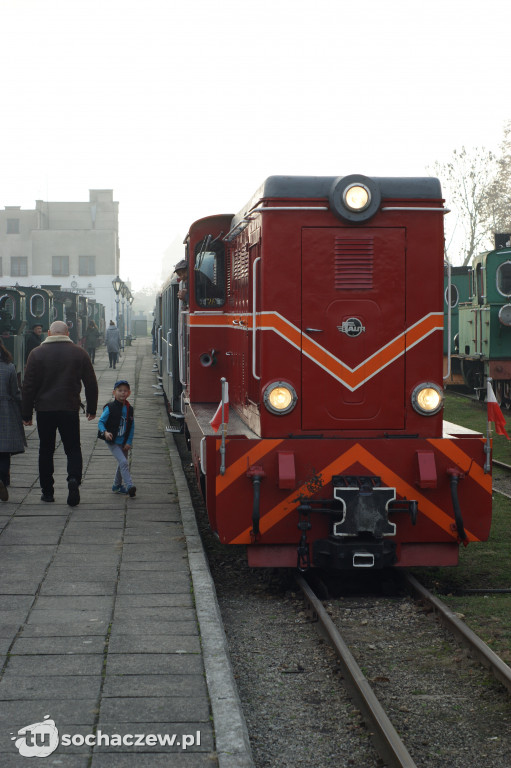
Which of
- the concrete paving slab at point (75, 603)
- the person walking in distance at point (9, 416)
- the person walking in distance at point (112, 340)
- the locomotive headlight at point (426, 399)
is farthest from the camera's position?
the person walking in distance at point (112, 340)

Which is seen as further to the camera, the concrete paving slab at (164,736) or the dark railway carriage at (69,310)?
the dark railway carriage at (69,310)

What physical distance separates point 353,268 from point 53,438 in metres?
4.00

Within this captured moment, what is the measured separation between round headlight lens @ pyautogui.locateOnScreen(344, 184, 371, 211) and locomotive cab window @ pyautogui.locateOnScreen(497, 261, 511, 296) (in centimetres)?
1338

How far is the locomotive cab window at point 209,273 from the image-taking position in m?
9.51

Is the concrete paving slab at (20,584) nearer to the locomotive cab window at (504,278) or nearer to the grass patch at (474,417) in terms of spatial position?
the grass patch at (474,417)

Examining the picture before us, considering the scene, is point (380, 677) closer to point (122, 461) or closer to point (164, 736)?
point (164, 736)

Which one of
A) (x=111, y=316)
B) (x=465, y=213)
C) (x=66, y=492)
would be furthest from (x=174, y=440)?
(x=111, y=316)

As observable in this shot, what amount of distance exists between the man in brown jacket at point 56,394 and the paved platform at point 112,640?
468mm

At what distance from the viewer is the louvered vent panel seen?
712cm

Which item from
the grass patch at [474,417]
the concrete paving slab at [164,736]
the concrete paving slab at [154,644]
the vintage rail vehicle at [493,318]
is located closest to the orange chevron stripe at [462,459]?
the concrete paving slab at [154,644]

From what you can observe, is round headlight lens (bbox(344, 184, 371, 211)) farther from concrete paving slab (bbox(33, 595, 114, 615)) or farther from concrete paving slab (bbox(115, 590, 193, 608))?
concrete paving slab (bbox(33, 595, 114, 615))

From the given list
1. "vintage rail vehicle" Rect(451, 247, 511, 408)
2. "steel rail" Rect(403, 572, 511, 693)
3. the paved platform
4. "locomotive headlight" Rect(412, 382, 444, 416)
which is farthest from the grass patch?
"steel rail" Rect(403, 572, 511, 693)

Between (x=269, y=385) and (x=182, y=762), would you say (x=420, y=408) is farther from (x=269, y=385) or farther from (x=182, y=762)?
(x=182, y=762)

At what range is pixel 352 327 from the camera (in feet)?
23.3
